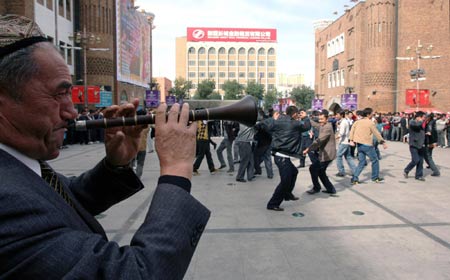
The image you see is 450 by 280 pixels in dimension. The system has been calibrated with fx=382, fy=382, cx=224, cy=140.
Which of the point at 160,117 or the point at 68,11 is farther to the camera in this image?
the point at 68,11

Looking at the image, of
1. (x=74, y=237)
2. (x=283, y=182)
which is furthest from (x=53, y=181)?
(x=283, y=182)

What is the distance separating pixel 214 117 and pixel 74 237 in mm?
635

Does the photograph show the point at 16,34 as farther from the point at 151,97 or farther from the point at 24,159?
the point at 151,97

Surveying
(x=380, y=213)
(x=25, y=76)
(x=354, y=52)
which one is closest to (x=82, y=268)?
(x=25, y=76)

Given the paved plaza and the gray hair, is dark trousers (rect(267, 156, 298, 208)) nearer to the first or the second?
the paved plaza

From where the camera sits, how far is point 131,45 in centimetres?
3978

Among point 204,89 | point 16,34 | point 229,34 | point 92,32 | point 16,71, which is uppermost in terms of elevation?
point 229,34

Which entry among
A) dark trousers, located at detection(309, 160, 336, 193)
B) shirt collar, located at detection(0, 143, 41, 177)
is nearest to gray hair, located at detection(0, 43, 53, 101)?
shirt collar, located at detection(0, 143, 41, 177)

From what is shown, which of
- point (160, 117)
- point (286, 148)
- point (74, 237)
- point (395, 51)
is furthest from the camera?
point (395, 51)

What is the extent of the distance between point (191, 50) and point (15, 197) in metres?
119

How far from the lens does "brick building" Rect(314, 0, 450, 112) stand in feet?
119

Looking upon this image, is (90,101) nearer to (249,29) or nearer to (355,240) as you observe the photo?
(355,240)

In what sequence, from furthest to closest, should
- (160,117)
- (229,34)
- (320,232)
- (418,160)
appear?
(229,34), (418,160), (320,232), (160,117)

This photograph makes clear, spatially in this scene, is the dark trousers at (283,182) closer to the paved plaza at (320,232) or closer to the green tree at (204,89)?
the paved plaza at (320,232)
